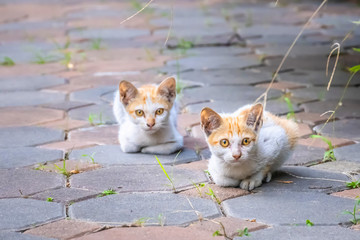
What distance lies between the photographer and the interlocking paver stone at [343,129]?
4.59m

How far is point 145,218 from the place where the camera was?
318 centimetres

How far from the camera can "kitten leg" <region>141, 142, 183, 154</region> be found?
14.1 ft

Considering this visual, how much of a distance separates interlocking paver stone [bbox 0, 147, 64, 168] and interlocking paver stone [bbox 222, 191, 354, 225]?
52.1 inches

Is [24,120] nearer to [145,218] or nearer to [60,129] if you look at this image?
[60,129]

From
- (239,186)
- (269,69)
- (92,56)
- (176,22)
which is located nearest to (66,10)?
(176,22)

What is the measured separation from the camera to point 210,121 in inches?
143

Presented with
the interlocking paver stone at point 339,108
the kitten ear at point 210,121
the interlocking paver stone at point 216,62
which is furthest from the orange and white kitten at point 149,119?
the interlocking paver stone at point 216,62

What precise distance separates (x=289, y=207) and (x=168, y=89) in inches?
54.4

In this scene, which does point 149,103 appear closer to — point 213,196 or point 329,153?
point 213,196

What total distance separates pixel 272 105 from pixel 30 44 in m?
3.90

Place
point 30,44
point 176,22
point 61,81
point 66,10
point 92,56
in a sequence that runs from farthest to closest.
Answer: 1. point 66,10
2. point 176,22
3. point 30,44
4. point 92,56
5. point 61,81

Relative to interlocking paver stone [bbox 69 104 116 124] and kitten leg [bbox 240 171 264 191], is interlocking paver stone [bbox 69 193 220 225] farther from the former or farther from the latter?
interlocking paver stone [bbox 69 104 116 124]

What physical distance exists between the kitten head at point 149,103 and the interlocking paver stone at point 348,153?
3.63 feet

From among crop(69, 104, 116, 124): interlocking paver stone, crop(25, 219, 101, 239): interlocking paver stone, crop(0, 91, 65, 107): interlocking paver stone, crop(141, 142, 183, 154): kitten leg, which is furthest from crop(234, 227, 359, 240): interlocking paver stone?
crop(0, 91, 65, 107): interlocking paver stone
